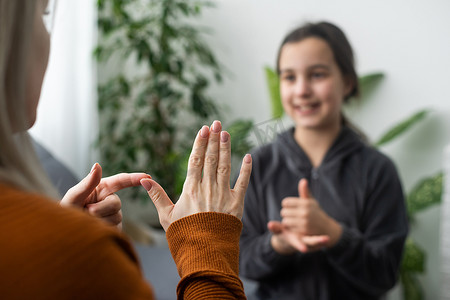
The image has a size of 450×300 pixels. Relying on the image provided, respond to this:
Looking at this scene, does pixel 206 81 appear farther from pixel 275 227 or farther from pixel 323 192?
pixel 275 227

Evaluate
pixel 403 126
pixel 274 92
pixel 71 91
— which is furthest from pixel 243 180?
pixel 71 91

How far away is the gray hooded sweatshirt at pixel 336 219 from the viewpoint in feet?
3.51

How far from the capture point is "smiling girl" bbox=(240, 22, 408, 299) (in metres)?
1.07

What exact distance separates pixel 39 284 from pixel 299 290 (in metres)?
0.84

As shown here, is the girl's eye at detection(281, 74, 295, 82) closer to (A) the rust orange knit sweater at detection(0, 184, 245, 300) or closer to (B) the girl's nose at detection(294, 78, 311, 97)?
(B) the girl's nose at detection(294, 78, 311, 97)

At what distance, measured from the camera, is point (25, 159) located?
40 centimetres

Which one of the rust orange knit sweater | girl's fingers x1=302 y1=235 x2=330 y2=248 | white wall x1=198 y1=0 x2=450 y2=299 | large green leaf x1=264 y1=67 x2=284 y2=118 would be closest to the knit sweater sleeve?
the rust orange knit sweater

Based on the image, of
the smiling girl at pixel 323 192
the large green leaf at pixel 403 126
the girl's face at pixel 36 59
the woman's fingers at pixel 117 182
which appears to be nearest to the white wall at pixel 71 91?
the smiling girl at pixel 323 192

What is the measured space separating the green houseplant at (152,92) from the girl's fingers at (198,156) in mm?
1455

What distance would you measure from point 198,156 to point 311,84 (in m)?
0.65

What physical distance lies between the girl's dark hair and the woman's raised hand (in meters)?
0.68

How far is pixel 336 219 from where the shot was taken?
3.71ft

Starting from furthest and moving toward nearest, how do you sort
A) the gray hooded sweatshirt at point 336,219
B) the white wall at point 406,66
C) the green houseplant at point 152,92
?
the green houseplant at point 152,92 → the white wall at point 406,66 → the gray hooded sweatshirt at point 336,219

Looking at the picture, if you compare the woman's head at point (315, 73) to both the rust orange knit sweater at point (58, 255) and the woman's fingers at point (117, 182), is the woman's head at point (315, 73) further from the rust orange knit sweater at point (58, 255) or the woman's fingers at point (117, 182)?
the rust orange knit sweater at point (58, 255)
